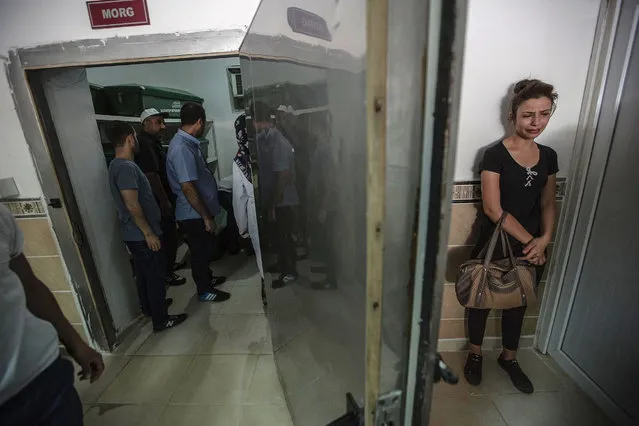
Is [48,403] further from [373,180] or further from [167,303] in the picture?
[167,303]

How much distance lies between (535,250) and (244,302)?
7.15 ft

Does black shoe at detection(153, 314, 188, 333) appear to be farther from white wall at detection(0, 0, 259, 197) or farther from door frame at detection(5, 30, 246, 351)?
white wall at detection(0, 0, 259, 197)

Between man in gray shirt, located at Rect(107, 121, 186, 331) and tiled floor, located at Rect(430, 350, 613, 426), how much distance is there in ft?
6.44

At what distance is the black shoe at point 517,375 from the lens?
5.36 feet

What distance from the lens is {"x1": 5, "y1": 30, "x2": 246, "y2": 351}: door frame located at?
58.5 inches

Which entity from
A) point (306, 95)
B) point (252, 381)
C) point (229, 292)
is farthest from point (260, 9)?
point (229, 292)

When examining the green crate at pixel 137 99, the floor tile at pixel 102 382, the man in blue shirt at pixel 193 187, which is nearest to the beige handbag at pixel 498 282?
the man in blue shirt at pixel 193 187

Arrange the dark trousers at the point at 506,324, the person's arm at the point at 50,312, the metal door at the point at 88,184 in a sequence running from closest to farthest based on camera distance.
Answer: the person's arm at the point at 50,312, the dark trousers at the point at 506,324, the metal door at the point at 88,184

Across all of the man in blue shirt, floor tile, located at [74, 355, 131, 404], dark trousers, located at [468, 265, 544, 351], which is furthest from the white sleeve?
dark trousers, located at [468, 265, 544, 351]

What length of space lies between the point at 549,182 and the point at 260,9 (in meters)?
1.57

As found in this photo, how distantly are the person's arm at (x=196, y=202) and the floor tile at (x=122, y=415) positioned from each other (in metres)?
1.22

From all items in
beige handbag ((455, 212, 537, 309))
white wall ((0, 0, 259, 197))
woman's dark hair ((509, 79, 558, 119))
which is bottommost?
beige handbag ((455, 212, 537, 309))

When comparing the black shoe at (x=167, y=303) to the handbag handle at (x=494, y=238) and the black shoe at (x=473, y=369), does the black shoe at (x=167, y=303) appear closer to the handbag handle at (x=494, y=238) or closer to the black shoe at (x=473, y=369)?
the black shoe at (x=473, y=369)

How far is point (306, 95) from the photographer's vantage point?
741mm
